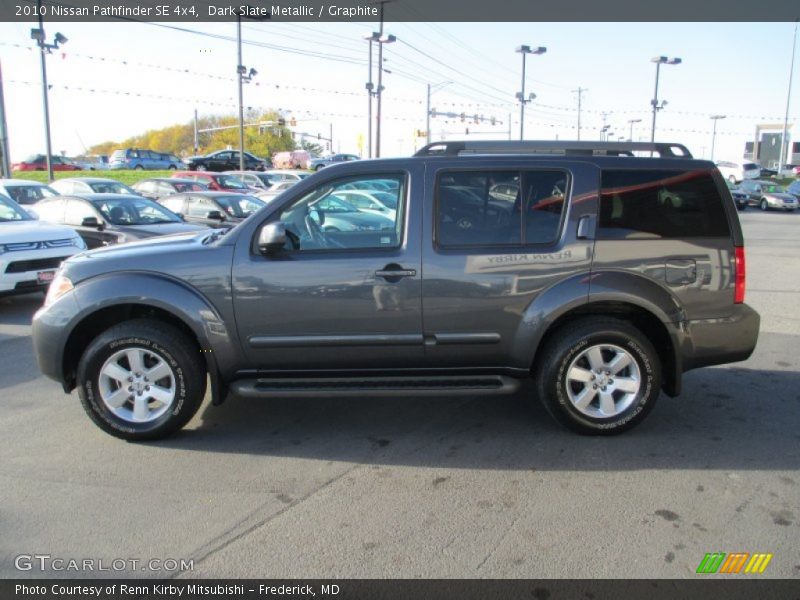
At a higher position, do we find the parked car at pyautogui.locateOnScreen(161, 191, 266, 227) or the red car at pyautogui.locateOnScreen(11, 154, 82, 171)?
the red car at pyautogui.locateOnScreen(11, 154, 82, 171)

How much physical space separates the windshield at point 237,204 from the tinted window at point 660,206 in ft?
34.6

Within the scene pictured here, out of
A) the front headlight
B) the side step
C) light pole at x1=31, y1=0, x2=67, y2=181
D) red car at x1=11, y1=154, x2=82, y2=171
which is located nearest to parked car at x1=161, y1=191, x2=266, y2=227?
the front headlight

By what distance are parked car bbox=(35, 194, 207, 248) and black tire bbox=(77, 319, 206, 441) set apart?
6.58 m

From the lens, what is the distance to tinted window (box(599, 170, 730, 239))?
4.35 m

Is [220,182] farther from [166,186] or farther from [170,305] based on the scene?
[170,305]

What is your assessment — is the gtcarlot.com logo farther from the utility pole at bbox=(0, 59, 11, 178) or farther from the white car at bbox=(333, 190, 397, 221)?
the utility pole at bbox=(0, 59, 11, 178)

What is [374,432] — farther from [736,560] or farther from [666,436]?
[736,560]

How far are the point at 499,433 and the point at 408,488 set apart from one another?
41.4 inches

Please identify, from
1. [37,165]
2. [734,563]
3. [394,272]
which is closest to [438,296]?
[394,272]

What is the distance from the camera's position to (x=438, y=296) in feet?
13.9

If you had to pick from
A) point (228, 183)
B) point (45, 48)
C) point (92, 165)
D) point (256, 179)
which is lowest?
point (228, 183)

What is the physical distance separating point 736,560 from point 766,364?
372 centimetres

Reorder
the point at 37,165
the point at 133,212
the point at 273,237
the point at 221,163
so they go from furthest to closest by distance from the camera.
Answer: the point at 37,165, the point at 221,163, the point at 133,212, the point at 273,237

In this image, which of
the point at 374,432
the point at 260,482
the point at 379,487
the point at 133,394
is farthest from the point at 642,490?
the point at 133,394
